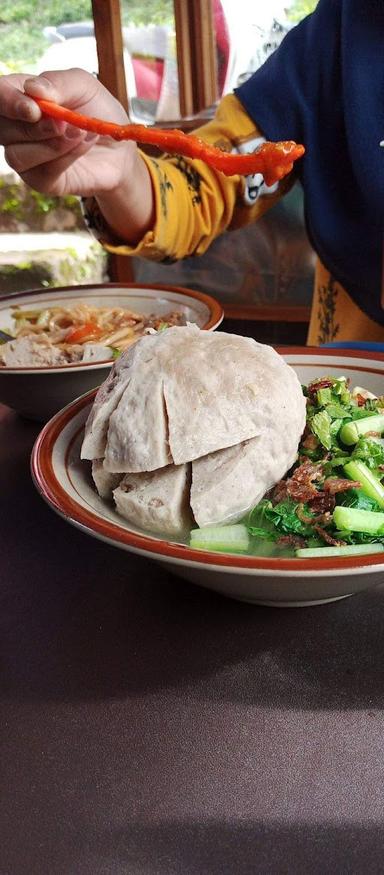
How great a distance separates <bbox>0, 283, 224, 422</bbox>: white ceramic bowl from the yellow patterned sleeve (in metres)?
0.13

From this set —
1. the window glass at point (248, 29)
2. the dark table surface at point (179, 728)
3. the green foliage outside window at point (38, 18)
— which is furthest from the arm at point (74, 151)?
the green foliage outside window at point (38, 18)

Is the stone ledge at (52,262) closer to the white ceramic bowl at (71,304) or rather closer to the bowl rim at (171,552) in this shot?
the white ceramic bowl at (71,304)

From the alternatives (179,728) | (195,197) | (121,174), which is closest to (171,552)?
(179,728)

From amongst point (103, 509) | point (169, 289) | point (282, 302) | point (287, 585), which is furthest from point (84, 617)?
point (282, 302)

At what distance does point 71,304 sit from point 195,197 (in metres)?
0.49

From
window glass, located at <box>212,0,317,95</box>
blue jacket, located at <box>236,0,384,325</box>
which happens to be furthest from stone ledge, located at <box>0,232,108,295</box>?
blue jacket, located at <box>236,0,384,325</box>

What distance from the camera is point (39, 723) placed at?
690 millimetres

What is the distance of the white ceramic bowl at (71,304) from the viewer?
121 centimetres

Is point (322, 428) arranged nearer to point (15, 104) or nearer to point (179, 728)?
point (179, 728)

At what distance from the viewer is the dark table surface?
0.57 m

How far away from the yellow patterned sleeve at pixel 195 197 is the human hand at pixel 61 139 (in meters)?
0.18

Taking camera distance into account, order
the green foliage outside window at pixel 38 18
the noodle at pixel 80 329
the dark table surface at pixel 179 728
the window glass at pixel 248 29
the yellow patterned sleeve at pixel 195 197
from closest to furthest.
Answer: the dark table surface at pixel 179 728
the noodle at pixel 80 329
the yellow patterned sleeve at pixel 195 197
the window glass at pixel 248 29
the green foliage outside window at pixel 38 18

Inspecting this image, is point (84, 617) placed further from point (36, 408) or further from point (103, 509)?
point (36, 408)

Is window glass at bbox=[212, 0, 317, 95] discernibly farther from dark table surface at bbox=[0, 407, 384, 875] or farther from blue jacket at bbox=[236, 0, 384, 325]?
dark table surface at bbox=[0, 407, 384, 875]
